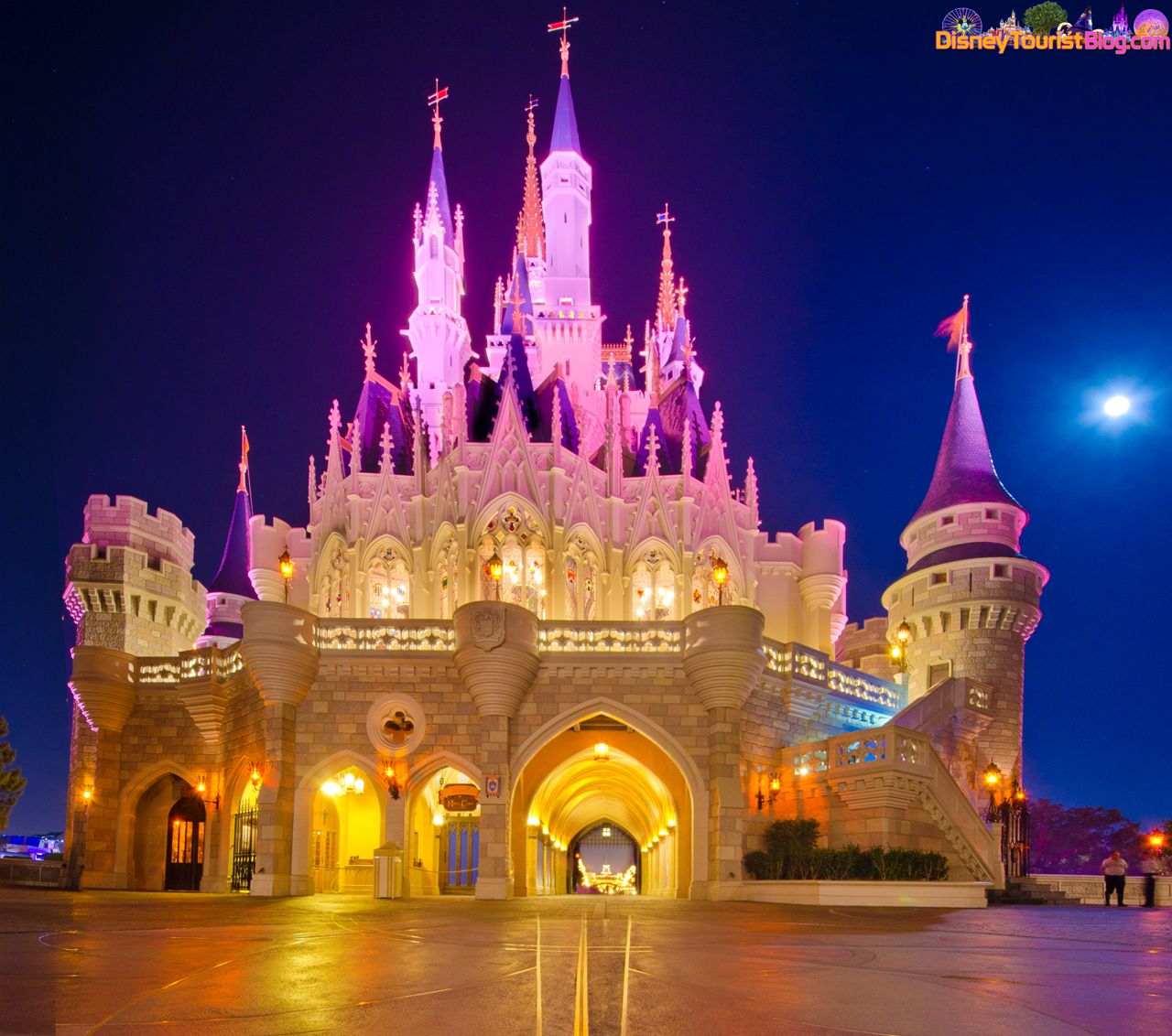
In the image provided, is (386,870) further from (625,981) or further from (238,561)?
(238,561)

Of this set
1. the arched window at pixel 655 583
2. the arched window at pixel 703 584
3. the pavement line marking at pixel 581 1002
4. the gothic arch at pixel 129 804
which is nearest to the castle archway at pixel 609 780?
the arched window at pixel 655 583

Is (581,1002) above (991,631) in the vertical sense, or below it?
below

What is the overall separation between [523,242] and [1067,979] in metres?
51.6

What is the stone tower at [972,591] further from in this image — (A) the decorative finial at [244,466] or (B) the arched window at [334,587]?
(A) the decorative finial at [244,466]

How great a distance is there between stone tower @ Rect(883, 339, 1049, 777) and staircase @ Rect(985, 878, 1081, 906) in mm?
9478

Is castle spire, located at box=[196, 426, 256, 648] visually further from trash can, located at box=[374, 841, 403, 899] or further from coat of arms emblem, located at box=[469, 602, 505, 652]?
trash can, located at box=[374, 841, 403, 899]

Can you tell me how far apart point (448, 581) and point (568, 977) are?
24.3m

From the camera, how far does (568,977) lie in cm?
807

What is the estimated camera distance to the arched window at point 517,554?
31.8m

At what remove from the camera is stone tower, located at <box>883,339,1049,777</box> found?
3791 cm

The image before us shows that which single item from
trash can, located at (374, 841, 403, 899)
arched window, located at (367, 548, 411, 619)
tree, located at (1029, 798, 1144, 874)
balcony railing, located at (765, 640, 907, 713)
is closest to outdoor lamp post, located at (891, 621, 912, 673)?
balcony railing, located at (765, 640, 907, 713)

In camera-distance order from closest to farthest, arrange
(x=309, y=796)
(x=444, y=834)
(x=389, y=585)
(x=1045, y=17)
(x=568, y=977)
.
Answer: (x=568, y=977) < (x=309, y=796) < (x=389, y=585) < (x=444, y=834) < (x=1045, y=17)

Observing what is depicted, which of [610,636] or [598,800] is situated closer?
[610,636]

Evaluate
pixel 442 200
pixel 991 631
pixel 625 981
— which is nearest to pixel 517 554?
pixel 991 631
